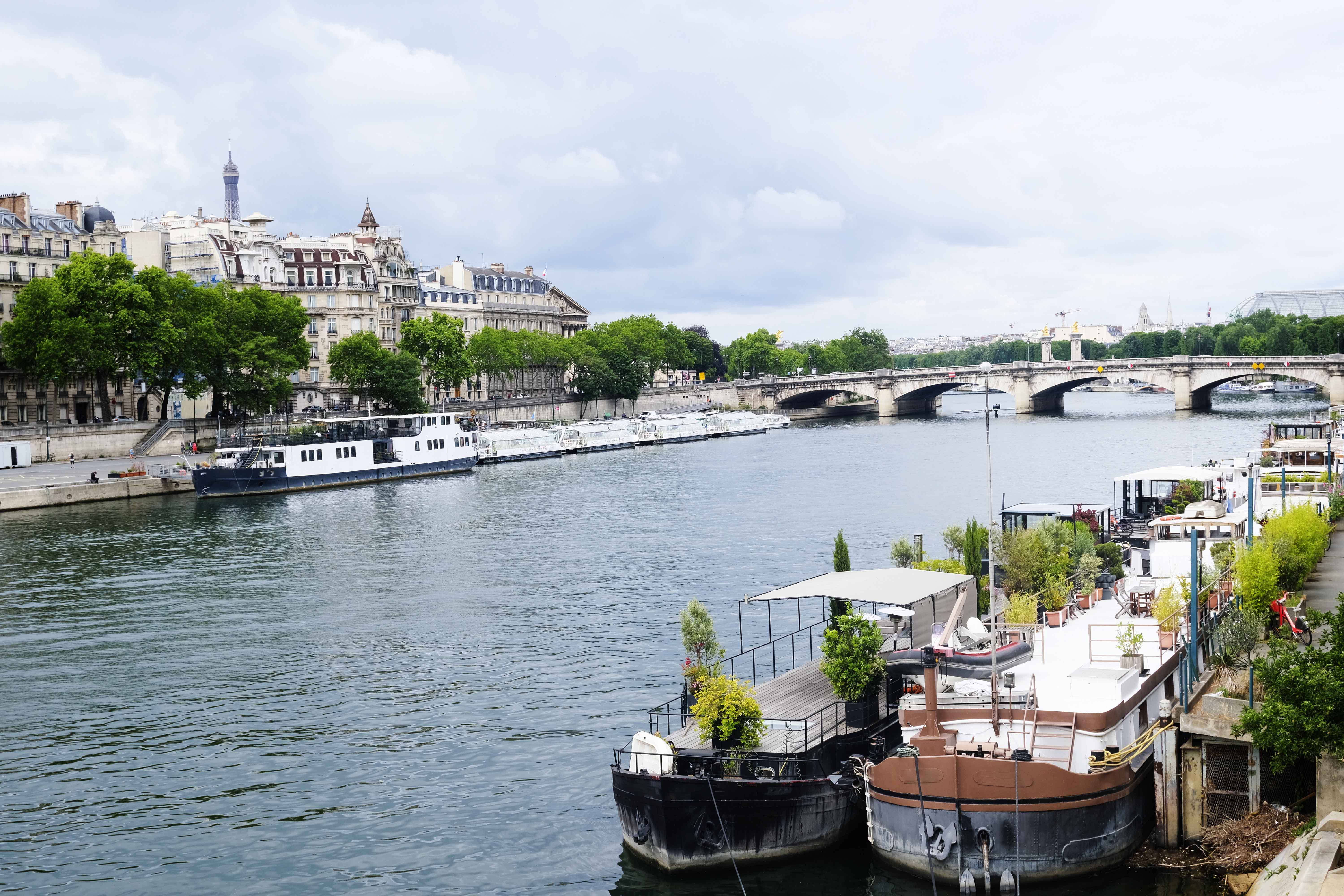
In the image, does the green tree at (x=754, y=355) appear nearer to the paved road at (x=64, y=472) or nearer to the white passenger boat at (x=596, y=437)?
the white passenger boat at (x=596, y=437)

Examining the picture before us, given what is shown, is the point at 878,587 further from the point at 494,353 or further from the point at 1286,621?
the point at 494,353

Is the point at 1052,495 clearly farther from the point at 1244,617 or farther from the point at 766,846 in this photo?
the point at 766,846

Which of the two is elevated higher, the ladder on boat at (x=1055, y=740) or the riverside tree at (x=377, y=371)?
the riverside tree at (x=377, y=371)

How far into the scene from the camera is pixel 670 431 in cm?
12412

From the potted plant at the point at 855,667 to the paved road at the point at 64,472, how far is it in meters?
60.1

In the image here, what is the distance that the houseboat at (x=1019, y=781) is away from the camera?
18141 mm

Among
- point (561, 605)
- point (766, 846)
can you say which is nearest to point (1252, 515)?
point (766, 846)

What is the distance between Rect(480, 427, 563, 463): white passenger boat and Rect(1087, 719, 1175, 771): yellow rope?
84017 mm

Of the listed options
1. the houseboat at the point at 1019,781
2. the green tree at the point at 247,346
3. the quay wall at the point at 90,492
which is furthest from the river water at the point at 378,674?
the green tree at the point at 247,346

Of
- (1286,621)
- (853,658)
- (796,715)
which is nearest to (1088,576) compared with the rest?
(1286,621)

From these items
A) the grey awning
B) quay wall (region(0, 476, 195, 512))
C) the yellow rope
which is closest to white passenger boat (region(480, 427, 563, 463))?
quay wall (region(0, 476, 195, 512))

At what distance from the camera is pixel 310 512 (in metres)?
68.4

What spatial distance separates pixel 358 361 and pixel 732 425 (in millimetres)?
39813

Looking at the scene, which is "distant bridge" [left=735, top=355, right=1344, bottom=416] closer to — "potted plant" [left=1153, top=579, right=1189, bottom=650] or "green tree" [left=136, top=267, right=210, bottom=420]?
"green tree" [left=136, top=267, right=210, bottom=420]
